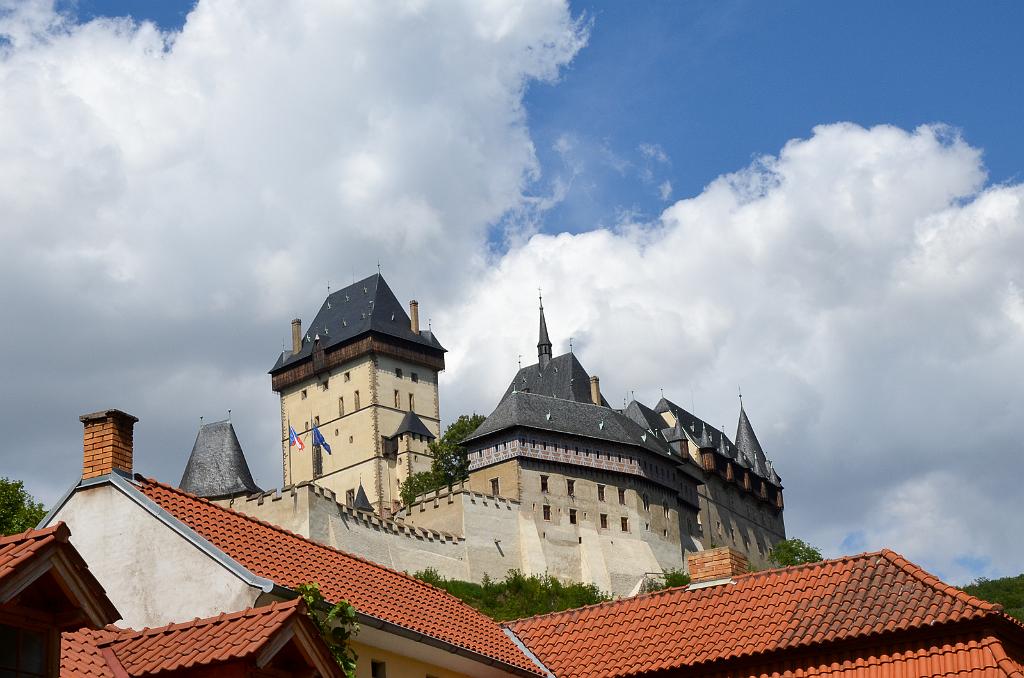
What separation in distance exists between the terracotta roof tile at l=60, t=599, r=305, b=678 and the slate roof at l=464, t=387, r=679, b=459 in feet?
221

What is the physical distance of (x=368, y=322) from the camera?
9769 cm

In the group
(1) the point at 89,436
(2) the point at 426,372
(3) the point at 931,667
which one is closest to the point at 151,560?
(1) the point at 89,436

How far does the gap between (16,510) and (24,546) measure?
37725 millimetres

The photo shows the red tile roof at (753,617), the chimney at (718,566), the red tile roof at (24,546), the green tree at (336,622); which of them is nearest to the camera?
the red tile roof at (24,546)

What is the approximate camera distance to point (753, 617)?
58.0 feet

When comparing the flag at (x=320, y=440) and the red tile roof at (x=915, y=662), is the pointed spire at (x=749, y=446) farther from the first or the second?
the red tile roof at (x=915, y=662)

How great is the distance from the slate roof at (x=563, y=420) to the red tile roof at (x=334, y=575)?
61189 millimetres

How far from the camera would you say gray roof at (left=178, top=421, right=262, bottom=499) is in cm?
8325

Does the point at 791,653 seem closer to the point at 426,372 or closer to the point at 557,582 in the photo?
the point at 557,582

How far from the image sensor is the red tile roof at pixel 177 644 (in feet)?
35.7

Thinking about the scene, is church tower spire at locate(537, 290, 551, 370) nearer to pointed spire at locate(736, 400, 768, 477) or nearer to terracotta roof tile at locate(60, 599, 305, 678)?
pointed spire at locate(736, 400, 768, 477)

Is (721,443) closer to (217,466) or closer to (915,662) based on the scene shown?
(217,466)

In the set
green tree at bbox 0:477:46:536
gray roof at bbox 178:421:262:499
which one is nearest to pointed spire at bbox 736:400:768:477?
gray roof at bbox 178:421:262:499

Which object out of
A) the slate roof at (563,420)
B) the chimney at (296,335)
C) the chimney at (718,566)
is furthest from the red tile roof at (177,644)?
the chimney at (296,335)
